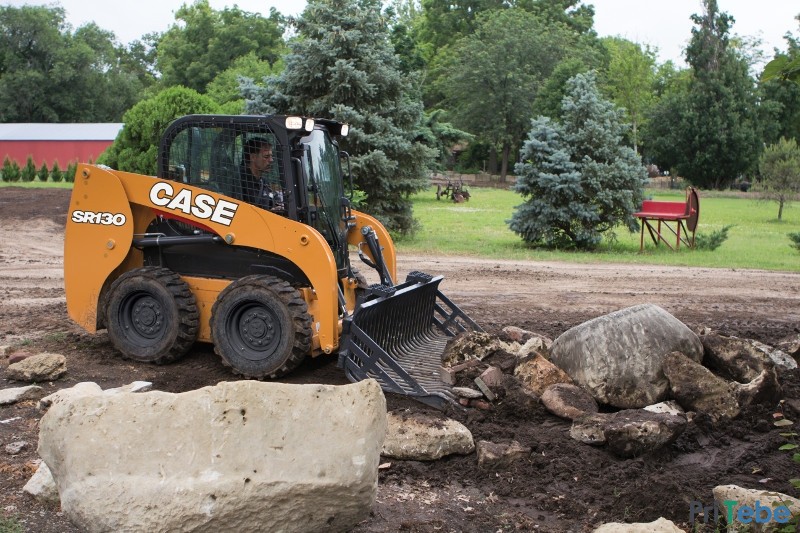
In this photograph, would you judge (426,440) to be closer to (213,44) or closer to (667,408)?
(667,408)

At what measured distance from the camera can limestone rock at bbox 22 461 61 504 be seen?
5246 millimetres

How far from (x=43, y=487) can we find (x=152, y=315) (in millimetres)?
3315

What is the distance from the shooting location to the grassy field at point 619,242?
59.5 ft

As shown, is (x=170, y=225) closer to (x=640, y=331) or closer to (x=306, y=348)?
(x=306, y=348)

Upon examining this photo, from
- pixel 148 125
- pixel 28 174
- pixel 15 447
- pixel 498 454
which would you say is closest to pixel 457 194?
pixel 28 174

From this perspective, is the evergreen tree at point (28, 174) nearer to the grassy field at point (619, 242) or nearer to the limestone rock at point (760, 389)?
the grassy field at point (619, 242)

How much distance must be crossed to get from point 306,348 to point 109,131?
4872 cm

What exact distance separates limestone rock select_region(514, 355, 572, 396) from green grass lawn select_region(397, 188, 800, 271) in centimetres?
1036

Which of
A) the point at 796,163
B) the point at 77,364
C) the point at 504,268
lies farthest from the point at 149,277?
the point at 796,163

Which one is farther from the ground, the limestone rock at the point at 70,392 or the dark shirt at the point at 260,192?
the dark shirt at the point at 260,192

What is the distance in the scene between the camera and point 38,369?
794 cm

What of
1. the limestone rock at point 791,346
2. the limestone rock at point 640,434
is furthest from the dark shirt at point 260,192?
the limestone rock at point 791,346

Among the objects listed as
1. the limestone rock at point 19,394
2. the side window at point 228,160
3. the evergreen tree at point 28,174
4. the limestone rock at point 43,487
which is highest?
the side window at point 228,160

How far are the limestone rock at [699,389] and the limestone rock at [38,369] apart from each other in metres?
5.34
